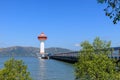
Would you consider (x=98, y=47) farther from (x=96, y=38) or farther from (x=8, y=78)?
(x=8, y=78)

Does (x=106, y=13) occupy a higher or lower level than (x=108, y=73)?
higher

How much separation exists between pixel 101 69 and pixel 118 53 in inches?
1572

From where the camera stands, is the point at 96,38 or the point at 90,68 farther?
the point at 96,38

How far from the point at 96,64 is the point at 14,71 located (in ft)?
28.7

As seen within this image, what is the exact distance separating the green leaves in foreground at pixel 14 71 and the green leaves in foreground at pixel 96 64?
277 inches

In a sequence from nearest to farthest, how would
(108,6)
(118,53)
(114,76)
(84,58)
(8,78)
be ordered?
(108,6) → (8,78) → (114,76) → (84,58) → (118,53)

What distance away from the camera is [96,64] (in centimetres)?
2988

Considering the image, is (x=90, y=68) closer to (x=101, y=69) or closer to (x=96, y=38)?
(x=101, y=69)

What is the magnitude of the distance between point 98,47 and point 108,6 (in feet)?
66.1

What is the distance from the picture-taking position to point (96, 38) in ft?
104

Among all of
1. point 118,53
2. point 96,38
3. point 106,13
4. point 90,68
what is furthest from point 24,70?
point 118,53

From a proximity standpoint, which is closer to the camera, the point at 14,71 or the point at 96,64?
the point at 14,71

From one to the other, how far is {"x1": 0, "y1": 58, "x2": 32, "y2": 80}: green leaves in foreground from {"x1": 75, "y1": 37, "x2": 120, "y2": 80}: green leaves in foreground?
7.05 metres

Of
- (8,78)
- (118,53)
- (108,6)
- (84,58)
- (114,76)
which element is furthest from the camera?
(118,53)
